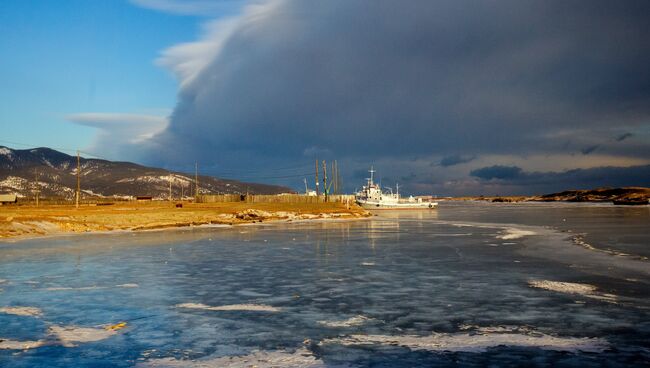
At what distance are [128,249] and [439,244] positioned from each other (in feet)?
59.3

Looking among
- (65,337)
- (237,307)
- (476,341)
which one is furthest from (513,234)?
(65,337)

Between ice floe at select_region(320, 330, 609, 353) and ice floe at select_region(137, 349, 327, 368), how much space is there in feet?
3.32

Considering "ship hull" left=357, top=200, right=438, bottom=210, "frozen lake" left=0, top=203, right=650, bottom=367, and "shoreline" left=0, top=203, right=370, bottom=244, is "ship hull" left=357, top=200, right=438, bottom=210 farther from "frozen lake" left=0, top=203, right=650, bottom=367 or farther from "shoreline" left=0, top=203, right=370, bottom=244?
"frozen lake" left=0, top=203, right=650, bottom=367

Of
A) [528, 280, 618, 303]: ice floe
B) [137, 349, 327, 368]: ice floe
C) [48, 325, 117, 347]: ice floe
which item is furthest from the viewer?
[528, 280, 618, 303]: ice floe

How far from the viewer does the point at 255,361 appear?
28.2 feet

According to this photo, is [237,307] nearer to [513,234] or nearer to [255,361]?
[255,361]

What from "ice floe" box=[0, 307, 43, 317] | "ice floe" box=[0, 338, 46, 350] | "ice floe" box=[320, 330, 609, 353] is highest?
"ice floe" box=[0, 307, 43, 317]

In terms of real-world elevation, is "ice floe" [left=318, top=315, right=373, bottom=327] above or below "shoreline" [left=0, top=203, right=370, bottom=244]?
below

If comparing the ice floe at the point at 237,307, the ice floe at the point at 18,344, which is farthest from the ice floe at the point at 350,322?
the ice floe at the point at 18,344

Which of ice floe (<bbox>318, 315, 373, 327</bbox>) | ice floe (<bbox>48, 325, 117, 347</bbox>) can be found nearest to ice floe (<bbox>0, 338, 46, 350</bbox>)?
ice floe (<bbox>48, 325, 117, 347</bbox>)

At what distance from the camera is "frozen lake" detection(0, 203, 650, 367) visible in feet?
29.4

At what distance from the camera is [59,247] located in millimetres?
28797

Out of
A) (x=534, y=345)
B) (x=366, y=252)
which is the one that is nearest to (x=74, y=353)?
(x=534, y=345)

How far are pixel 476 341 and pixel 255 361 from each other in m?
4.19
